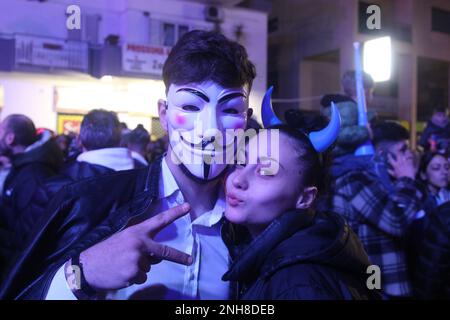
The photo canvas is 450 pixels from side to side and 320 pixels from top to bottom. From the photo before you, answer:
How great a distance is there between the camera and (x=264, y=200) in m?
1.04

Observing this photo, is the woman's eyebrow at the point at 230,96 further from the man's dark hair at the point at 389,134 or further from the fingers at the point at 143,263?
the man's dark hair at the point at 389,134

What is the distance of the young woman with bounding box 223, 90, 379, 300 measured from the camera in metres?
0.88

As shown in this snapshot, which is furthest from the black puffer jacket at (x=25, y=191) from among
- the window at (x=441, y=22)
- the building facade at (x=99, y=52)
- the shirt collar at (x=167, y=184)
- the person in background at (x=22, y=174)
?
the building facade at (x=99, y=52)

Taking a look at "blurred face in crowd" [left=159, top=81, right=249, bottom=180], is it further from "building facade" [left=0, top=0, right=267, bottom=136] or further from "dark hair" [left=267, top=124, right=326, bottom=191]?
"building facade" [left=0, top=0, right=267, bottom=136]

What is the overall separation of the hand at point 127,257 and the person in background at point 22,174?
1232mm

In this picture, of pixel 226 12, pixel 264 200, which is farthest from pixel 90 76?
pixel 264 200

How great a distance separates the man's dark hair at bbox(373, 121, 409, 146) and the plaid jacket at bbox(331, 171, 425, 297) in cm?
23

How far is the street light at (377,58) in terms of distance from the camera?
2.41 metres

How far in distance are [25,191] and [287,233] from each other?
1.61 meters

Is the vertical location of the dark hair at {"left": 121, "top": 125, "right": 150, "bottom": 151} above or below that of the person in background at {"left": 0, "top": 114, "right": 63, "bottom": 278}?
above

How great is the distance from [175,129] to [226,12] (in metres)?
7.99

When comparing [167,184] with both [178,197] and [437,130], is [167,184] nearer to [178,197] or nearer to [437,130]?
[178,197]

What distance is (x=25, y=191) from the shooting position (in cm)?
218

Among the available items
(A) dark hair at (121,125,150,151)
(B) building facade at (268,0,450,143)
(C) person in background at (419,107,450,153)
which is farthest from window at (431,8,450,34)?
(A) dark hair at (121,125,150,151)
